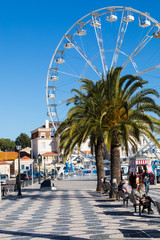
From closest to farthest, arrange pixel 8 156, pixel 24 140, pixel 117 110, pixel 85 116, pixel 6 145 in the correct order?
pixel 117 110
pixel 85 116
pixel 8 156
pixel 24 140
pixel 6 145

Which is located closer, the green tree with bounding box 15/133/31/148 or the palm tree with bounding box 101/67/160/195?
the palm tree with bounding box 101/67/160/195

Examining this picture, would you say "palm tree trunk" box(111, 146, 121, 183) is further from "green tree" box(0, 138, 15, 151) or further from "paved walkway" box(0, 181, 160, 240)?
"green tree" box(0, 138, 15, 151)

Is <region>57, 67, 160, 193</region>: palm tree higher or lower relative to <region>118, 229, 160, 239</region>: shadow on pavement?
higher

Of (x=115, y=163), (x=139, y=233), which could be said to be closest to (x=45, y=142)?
(x=115, y=163)

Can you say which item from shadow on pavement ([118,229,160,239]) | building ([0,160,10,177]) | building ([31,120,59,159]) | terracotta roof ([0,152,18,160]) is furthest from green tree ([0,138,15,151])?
shadow on pavement ([118,229,160,239])

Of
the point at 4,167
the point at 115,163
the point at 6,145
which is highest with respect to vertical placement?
the point at 6,145

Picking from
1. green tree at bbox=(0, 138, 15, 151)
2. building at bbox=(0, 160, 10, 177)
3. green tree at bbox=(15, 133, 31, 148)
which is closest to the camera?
building at bbox=(0, 160, 10, 177)

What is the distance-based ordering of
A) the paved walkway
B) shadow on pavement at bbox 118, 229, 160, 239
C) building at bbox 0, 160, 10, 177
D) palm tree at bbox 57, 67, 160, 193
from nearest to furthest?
shadow on pavement at bbox 118, 229, 160, 239 → the paved walkway → palm tree at bbox 57, 67, 160, 193 → building at bbox 0, 160, 10, 177

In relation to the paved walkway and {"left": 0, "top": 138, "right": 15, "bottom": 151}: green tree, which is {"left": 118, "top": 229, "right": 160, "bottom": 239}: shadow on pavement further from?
{"left": 0, "top": 138, "right": 15, "bottom": 151}: green tree

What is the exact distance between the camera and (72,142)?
2394cm

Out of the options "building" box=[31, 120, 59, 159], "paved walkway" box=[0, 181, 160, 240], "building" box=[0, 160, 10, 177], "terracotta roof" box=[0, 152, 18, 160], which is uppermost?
"building" box=[31, 120, 59, 159]

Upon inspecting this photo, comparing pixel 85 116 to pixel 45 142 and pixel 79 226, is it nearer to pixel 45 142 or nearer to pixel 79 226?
pixel 79 226

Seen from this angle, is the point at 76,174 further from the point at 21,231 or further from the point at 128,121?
the point at 21,231

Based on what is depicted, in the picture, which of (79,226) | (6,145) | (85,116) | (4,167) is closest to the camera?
(79,226)
